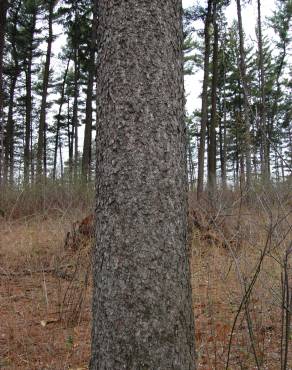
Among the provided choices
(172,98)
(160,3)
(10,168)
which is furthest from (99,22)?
(10,168)

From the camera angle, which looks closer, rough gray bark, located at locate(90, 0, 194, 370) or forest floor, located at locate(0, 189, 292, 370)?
rough gray bark, located at locate(90, 0, 194, 370)

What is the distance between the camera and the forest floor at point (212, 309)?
2582 mm

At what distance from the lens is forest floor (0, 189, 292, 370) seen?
2582 millimetres

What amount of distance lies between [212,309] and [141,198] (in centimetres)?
175

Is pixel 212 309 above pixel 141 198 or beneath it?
beneath

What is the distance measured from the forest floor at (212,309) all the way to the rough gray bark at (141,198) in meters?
0.37

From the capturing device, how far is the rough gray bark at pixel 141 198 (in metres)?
1.68

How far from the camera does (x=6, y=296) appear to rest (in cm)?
429

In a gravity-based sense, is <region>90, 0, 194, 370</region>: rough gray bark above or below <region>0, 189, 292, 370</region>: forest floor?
above

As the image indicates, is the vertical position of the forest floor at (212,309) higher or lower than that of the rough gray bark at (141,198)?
lower

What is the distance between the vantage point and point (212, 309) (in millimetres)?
3150

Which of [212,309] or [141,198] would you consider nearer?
[141,198]

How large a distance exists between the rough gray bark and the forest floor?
371 millimetres

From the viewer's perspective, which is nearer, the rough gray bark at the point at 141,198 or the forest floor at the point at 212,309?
the rough gray bark at the point at 141,198
